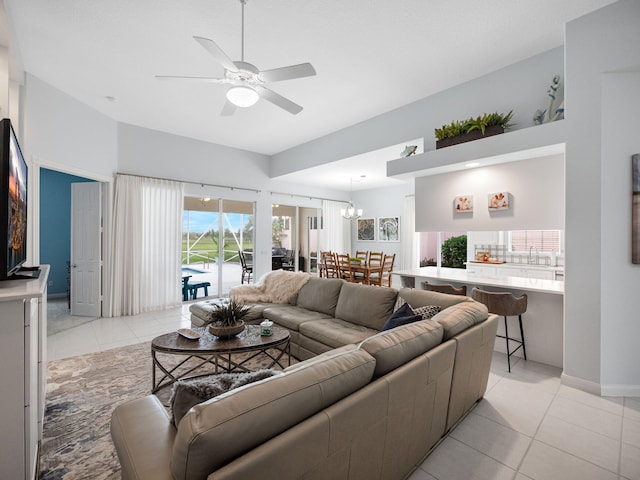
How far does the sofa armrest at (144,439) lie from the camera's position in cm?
99

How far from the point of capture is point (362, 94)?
4066 millimetres

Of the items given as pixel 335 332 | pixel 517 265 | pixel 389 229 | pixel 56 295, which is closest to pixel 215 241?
pixel 56 295

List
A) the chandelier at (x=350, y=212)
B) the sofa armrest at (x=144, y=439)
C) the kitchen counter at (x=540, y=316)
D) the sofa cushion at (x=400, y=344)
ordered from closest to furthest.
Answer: the sofa armrest at (x=144, y=439) < the sofa cushion at (x=400, y=344) < the kitchen counter at (x=540, y=316) < the chandelier at (x=350, y=212)

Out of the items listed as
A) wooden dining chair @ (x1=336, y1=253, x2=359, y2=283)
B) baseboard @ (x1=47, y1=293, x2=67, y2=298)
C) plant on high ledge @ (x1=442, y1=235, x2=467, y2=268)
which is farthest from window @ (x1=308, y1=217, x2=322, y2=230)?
baseboard @ (x1=47, y1=293, x2=67, y2=298)

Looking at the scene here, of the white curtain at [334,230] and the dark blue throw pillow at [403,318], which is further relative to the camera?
the white curtain at [334,230]

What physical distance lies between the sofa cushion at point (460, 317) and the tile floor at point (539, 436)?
704mm

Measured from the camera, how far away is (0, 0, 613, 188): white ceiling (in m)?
2.54

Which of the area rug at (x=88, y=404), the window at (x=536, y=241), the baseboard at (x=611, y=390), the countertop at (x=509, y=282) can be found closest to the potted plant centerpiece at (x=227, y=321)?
the area rug at (x=88, y=404)

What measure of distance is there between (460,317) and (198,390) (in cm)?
171

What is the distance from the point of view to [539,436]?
2.07m

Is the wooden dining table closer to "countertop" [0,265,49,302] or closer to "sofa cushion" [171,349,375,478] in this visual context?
"sofa cushion" [171,349,375,478]

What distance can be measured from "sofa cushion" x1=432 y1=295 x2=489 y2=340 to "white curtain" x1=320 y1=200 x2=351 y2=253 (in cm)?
632

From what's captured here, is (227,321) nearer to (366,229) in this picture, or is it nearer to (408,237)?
(408,237)

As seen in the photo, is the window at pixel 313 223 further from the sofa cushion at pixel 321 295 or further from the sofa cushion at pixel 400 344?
the sofa cushion at pixel 400 344
